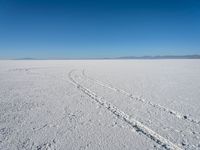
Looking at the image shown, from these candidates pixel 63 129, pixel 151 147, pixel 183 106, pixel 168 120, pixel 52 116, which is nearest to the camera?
pixel 151 147

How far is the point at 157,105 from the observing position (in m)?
6.57

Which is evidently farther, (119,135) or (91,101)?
(91,101)

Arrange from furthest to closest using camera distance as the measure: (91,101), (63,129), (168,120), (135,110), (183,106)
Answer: (91,101)
(183,106)
(135,110)
(168,120)
(63,129)

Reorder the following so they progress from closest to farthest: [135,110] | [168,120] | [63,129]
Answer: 1. [63,129]
2. [168,120]
3. [135,110]

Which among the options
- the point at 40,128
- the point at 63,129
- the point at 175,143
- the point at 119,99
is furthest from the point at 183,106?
the point at 40,128

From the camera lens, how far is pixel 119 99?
7.39 meters

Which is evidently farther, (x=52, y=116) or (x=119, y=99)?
(x=119, y=99)

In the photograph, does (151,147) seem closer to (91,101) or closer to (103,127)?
(103,127)

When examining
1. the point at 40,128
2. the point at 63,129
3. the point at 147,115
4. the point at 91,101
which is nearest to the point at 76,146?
the point at 63,129

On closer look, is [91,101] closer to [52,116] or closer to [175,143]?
[52,116]

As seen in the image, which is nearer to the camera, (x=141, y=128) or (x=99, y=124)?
(x=141, y=128)

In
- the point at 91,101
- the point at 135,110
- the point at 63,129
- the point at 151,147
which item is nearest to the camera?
the point at 151,147

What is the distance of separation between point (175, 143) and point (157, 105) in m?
2.92

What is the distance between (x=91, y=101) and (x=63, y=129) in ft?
8.87
